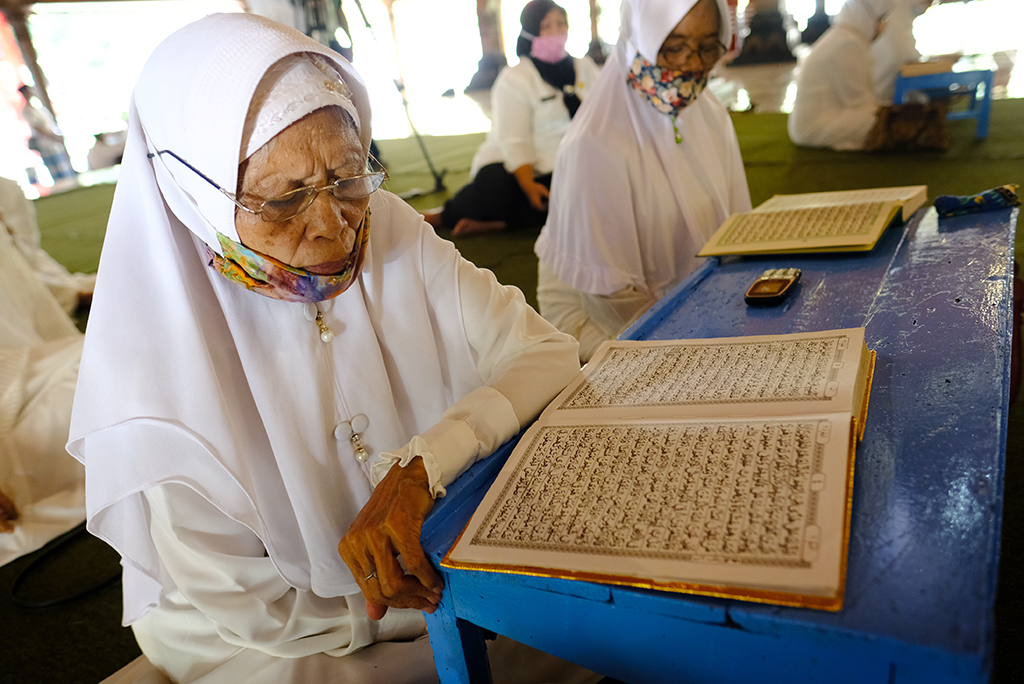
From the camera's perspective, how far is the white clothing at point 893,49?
16.4 ft

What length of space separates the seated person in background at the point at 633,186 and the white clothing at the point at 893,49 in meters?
3.94

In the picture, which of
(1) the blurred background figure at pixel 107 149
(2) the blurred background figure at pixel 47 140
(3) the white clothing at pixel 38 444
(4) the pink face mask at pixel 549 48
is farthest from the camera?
(2) the blurred background figure at pixel 47 140

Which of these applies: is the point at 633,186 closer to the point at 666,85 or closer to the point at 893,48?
the point at 666,85

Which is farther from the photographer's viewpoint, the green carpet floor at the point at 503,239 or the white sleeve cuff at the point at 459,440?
the green carpet floor at the point at 503,239

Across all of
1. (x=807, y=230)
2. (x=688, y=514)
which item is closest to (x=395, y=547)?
(x=688, y=514)

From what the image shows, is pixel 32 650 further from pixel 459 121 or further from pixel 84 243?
pixel 459 121

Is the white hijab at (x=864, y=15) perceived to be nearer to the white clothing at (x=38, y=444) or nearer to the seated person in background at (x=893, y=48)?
the seated person in background at (x=893, y=48)

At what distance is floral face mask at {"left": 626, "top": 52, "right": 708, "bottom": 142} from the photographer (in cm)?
181

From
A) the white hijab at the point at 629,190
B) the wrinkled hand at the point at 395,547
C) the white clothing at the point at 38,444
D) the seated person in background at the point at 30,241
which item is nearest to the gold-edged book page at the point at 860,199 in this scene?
the white hijab at the point at 629,190

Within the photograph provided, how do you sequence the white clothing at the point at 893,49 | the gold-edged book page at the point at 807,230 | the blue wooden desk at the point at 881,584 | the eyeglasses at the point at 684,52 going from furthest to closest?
the white clothing at the point at 893,49
the eyeglasses at the point at 684,52
the gold-edged book page at the point at 807,230
the blue wooden desk at the point at 881,584

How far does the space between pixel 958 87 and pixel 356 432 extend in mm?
5572

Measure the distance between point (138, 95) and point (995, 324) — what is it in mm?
1163

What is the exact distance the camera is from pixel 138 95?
929mm

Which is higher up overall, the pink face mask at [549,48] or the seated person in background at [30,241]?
the pink face mask at [549,48]
